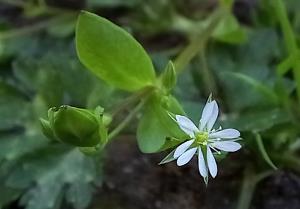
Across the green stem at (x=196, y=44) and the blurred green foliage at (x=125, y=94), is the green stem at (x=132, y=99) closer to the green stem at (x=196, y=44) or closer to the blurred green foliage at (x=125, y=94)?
the blurred green foliage at (x=125, y=94)

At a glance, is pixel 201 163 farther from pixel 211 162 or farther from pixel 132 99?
pixel 132 99

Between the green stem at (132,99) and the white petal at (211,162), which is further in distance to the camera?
the green stem at (132,99)

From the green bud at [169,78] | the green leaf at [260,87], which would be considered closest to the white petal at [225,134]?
the green bud at [169,78]

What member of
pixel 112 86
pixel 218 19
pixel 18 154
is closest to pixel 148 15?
pixel 218 19

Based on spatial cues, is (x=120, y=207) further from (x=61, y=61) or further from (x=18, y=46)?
(x=18, y=46)

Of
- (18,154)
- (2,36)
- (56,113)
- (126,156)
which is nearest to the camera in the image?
(56,113)

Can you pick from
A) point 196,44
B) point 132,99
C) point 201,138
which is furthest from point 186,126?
point 196,44

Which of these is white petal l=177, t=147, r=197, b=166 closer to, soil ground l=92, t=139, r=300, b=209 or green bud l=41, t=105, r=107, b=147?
green bud l=41, t=105, r=107, b=147
